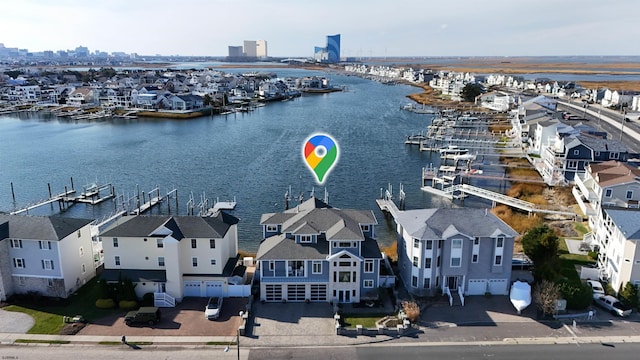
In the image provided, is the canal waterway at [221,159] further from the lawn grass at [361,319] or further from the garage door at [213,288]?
the lawn grass at [361,319]

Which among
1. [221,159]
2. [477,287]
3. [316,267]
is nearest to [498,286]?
[477,287]

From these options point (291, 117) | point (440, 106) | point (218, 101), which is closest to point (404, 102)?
point (440, 106)

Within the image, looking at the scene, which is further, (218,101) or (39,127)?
(218,101)

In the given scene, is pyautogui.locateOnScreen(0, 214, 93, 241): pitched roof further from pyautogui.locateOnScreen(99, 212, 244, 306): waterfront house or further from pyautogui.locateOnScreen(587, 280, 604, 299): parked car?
pyautogui.locateOnScreen(587, 280, 604, 299): parked car

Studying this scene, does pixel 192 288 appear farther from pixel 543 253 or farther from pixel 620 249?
pixel 620 249

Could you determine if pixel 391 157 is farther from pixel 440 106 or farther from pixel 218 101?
pixel 218 101
